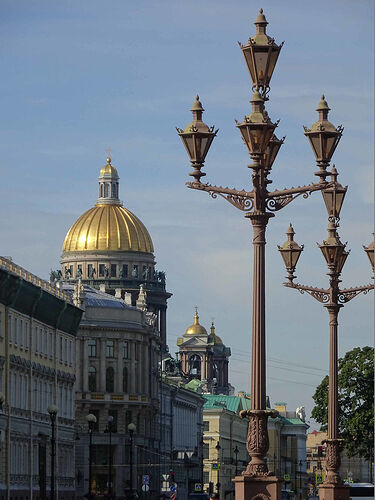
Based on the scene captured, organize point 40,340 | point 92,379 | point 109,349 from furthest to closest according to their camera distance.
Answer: point 109,349 → point 92,379 → point 40,340

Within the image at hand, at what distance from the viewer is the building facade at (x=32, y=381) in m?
88.1

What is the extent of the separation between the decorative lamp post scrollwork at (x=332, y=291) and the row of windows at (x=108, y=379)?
94.8 meters

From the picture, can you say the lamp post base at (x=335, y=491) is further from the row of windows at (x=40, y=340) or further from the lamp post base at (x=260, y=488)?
the row of windows at (x=40, y=340)

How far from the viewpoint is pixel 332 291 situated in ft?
160

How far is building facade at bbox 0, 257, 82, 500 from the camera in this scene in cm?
8806

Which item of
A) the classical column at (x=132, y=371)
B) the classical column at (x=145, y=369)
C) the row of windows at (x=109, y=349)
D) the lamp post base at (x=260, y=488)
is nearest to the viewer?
the lamp post base at (x=260, y=488)

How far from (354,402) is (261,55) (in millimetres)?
69763

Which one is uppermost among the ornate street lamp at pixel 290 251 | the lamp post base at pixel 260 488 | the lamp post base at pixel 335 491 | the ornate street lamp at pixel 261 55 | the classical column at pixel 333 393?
the ornate street lamp at pixel 261 55

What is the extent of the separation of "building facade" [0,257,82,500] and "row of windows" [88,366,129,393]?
32.1 m

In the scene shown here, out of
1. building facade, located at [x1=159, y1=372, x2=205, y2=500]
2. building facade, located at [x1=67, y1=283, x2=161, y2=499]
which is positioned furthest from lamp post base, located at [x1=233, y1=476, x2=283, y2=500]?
building facade, located at [x1=159, y1=372, x2=205, y2=500]

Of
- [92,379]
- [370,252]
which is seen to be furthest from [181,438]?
[370,252]

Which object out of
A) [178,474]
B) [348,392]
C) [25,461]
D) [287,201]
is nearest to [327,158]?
[287,201]

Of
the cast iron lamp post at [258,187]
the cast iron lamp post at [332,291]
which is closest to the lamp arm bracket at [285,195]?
the cast iron lamp post at [258,187]

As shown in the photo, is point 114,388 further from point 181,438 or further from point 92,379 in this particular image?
point 181,438
